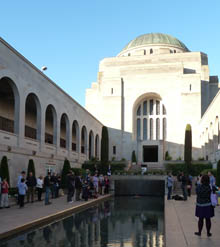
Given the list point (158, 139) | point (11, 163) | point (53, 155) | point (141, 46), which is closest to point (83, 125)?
point (53, 155)

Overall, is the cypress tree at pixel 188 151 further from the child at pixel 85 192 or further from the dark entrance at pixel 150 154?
the child at pixel 85 192

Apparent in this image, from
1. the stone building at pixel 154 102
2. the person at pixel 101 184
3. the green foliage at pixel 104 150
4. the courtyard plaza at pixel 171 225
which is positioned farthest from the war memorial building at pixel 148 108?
the courtyard plaza at pixel 171 225

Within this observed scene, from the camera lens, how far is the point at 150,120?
4622cm

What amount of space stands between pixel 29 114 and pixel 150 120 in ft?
63.0

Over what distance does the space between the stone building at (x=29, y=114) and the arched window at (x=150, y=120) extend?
41.5 feet

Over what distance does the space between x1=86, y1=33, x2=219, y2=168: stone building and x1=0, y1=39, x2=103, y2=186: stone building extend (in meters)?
10.7

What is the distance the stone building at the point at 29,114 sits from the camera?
19.3 m

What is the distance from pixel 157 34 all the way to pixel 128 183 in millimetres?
32040

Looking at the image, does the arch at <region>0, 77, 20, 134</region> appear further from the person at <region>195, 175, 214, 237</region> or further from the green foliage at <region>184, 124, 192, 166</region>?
the person at <region>195, 175, 214, 237</region>

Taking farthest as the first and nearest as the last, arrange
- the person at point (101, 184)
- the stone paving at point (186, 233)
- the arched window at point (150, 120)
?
the arched window at point (150, 120) → the person at point (101, 184) → the stone paving at point (186, 233)

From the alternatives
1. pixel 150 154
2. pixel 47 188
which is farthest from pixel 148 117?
pixel 47 188

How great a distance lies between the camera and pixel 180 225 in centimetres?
1083

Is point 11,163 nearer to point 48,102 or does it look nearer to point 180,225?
point 48,102

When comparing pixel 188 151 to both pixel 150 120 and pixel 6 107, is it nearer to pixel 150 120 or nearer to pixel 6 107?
Result: pixel 150 120
